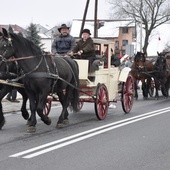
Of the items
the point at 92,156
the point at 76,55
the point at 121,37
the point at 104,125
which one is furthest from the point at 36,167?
the point at 121,37

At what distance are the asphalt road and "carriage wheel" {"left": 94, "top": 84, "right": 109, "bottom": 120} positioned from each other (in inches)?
8.8

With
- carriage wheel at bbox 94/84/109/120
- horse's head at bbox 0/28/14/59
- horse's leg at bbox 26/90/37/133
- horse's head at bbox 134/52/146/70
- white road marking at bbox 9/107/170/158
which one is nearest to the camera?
white road marking at bbox 9/107/170/158

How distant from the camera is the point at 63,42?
40.1 feet

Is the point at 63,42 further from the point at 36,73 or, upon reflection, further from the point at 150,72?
the point at 150,72

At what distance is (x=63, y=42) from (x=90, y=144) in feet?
13.0

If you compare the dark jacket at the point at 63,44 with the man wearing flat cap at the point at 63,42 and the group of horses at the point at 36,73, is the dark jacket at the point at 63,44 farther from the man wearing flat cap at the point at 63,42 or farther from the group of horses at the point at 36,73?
the group of horses at the point at 36,73

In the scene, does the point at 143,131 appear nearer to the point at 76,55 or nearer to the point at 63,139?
the point at 63,139

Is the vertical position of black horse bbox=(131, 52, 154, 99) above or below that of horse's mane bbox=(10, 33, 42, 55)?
below

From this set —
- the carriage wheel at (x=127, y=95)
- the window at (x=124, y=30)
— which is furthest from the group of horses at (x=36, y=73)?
the window at (x=124, y=30)

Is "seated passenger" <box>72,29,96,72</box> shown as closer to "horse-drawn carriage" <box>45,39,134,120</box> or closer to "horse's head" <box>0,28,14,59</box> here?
"horse-drawn carriage" <box>45,39,134,120</box>

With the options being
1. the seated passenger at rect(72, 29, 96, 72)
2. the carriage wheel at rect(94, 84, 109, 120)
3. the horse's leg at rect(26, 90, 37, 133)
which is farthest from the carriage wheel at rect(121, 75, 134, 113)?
the horse's leg at rect(26, 90, 37, 133)

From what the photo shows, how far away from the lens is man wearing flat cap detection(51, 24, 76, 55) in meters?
12.1

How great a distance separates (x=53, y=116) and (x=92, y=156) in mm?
5682

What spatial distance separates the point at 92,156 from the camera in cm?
781
